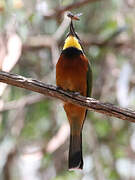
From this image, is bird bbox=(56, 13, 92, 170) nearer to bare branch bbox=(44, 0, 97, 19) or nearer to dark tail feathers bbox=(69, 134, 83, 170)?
dark tail feathers bbox=(69, 134, 83, 170)

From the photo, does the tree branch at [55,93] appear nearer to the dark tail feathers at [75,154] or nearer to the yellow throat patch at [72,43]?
the yellow throat patch at [72,43]

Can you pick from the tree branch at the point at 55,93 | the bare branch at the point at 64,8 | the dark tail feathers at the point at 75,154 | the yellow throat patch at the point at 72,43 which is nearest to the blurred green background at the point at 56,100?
the bare branch at the point at 64,8

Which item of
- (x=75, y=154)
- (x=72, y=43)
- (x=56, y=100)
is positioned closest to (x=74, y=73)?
(x=72, y=43)

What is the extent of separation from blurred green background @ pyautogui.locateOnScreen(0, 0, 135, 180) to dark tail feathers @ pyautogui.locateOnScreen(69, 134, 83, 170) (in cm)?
79

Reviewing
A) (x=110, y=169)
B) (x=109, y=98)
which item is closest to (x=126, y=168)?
(x=110, y=169)

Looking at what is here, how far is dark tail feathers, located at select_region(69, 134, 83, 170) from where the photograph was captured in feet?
13.7

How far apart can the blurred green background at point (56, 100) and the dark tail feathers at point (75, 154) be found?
2.60ft

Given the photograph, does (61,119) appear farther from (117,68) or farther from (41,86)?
(41,86)

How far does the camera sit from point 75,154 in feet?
13.8

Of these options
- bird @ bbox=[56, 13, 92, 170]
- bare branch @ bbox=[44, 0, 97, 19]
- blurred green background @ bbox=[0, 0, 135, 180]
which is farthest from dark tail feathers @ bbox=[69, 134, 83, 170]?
bare branch @ bbox=[44, 0, 97, 19]

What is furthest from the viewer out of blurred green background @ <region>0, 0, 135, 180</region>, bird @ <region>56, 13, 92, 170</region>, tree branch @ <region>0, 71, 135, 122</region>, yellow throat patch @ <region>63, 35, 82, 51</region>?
blurred green background @ <region>0, 0, 135, 180</region>

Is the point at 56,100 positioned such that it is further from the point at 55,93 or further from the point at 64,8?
the point at 55,93

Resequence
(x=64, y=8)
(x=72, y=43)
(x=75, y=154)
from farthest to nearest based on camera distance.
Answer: (x=64, y=8)
(x=75, y=154)
(x=72, y=43)

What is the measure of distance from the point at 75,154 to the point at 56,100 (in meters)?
1.49
